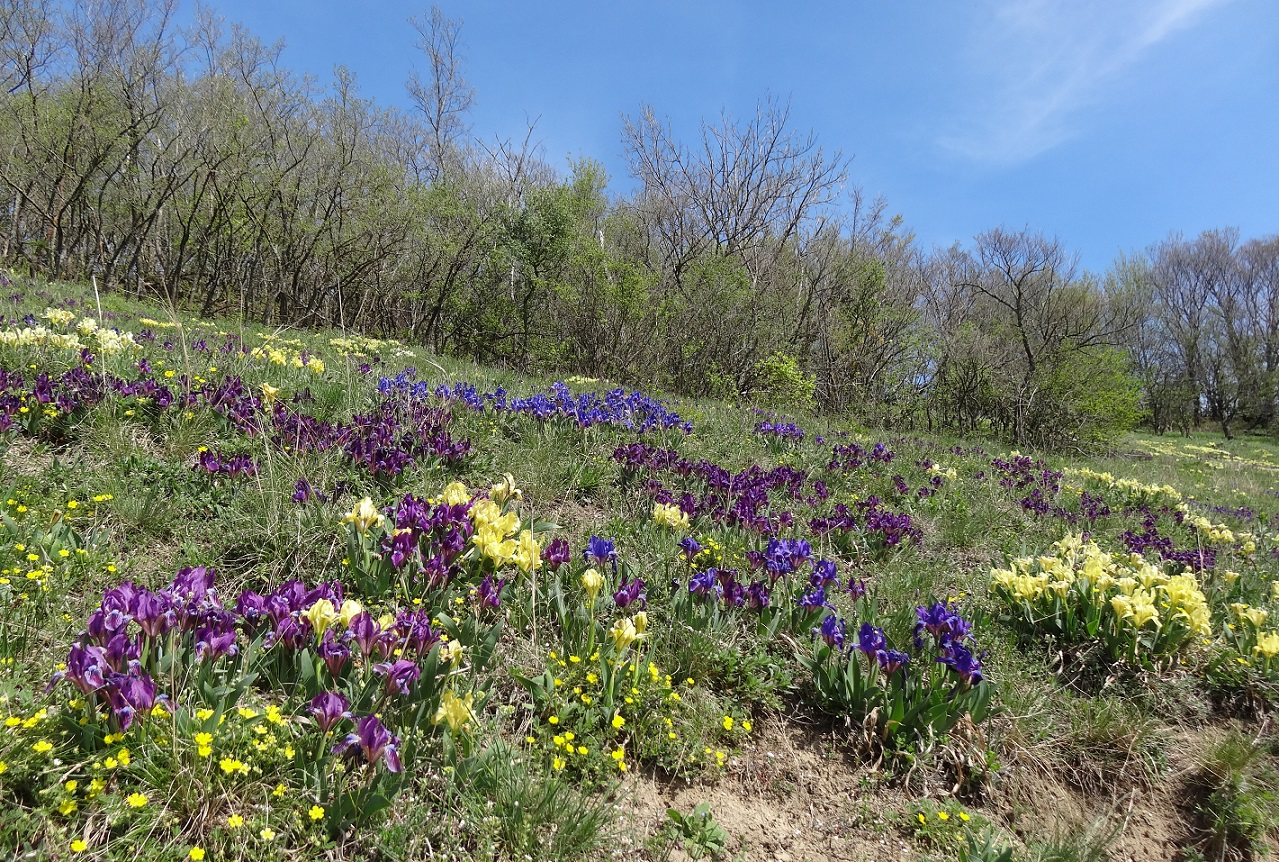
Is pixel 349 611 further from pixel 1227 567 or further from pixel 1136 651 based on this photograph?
pixel 1227 567

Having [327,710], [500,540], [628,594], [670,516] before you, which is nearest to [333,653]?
[327,710]

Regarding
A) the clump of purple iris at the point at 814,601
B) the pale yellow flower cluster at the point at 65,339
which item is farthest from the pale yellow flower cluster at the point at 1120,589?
the pale yellow flower cluster at the point at 65,339

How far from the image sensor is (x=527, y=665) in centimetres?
244

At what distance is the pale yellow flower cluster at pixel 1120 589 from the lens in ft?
10.1

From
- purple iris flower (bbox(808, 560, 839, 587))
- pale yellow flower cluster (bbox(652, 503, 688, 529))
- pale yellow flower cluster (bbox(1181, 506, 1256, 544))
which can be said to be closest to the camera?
purple iris flower (bbox(808, 560, 839, 587))

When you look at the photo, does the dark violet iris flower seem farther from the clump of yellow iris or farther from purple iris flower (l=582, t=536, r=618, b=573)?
the clump of yellow iris

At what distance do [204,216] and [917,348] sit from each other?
19.9m

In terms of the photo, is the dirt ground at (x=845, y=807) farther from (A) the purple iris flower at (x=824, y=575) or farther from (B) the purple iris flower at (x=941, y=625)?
(A) the purple iris flower at (x=824, y=575)

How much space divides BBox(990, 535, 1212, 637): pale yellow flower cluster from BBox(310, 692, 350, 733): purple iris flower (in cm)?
339

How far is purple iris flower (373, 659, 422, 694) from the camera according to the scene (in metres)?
1.79

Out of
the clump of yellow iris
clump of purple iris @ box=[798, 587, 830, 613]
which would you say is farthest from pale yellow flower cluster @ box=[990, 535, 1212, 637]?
clump of purple iris @ box=[798, 587, 830, 613]

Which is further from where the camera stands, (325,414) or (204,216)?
(204,216)

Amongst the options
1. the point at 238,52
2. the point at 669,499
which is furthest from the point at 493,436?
the point at 238,52

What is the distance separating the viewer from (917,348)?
16.8m
